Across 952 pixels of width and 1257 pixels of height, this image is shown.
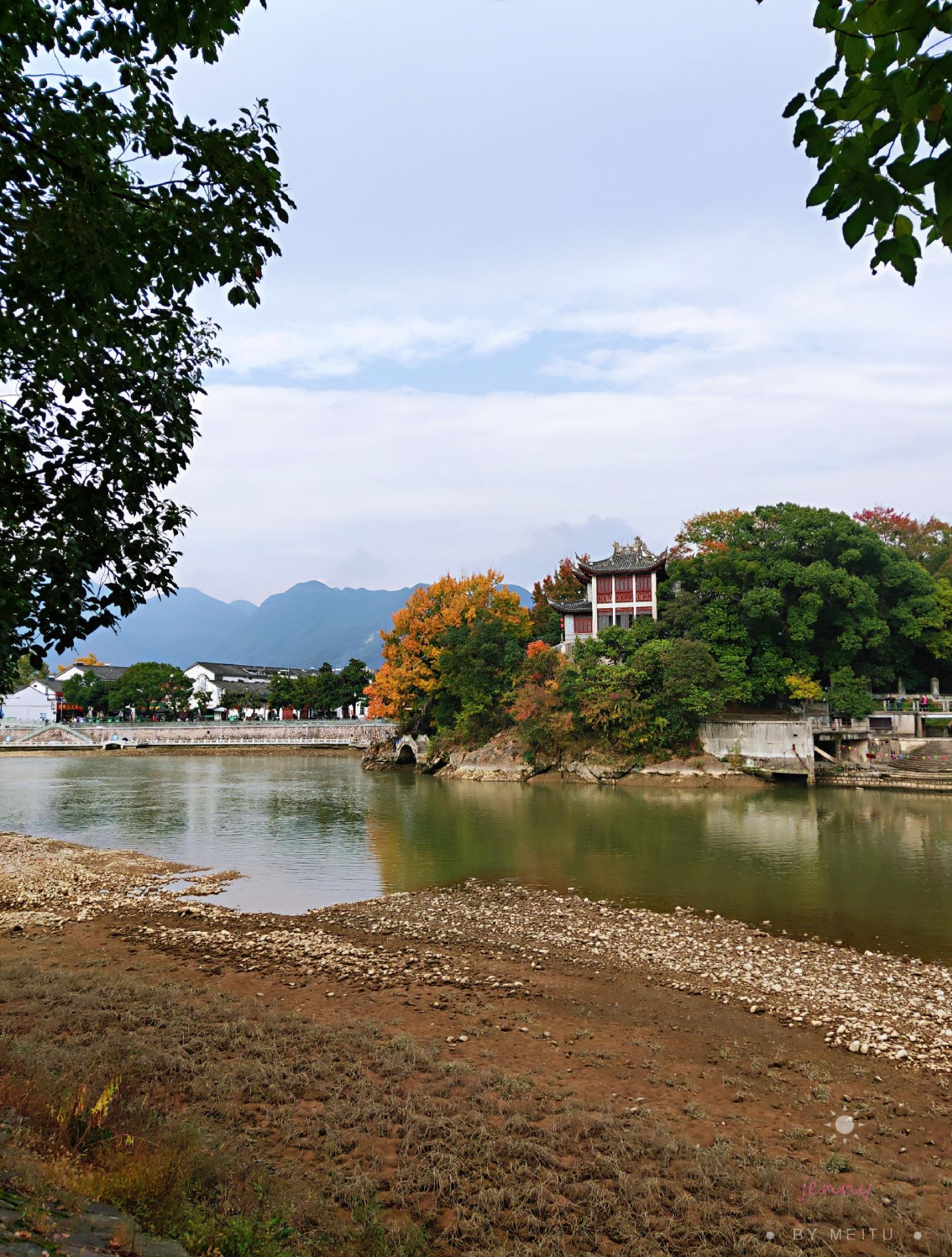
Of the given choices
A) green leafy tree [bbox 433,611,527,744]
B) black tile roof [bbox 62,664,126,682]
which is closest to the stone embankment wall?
black tile roof [bbox 62,664,126,682]

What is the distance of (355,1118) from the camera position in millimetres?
6133

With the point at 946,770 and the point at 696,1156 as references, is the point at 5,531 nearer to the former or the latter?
the point at 696,1156

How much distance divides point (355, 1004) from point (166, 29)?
9.67m

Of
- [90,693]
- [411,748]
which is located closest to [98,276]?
[411,748]

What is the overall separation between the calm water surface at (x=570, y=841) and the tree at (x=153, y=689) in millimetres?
38671

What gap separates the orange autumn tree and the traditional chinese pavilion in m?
4.35

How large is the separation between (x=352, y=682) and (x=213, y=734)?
1412 cm

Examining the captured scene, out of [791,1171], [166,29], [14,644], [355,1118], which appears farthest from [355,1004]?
[166,29]

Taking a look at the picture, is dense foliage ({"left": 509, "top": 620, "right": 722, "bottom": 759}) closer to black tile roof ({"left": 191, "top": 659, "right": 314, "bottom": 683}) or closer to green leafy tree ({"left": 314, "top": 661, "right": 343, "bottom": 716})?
green leafy tree ({"left": 314, "top": 661, "right": 343, "bottom": 716})

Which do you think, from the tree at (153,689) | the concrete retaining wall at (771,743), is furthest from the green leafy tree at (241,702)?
the concrete retaining wall at (771,743)

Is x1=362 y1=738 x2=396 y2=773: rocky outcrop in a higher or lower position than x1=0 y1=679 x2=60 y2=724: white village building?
lower

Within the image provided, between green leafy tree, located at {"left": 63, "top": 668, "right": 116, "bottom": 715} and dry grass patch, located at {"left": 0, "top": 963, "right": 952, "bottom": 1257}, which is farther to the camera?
green leafy tree, located at {"left": 63, "top": 668, "right": 116, "bottom": 715}

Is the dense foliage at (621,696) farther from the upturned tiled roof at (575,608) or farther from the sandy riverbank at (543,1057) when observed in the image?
the sandy riverbank at (543,1057)

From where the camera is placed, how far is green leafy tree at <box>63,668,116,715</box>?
3071 inches
